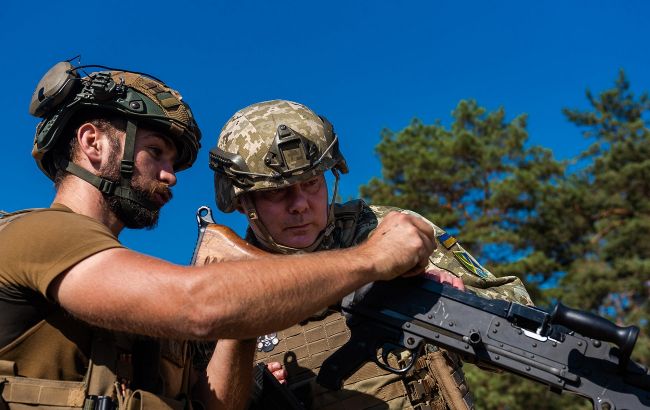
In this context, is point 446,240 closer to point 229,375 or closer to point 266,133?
point 266,133

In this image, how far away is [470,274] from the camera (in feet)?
18.0

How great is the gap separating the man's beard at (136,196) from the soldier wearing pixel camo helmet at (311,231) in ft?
3.61

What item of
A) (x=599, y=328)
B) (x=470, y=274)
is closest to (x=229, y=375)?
(x=470, y=274)

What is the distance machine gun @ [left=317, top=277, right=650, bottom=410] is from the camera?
12.2ft

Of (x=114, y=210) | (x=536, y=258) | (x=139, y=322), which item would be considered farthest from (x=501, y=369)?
(x=536, y=258)

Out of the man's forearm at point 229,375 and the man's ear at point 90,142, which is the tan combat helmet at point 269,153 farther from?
the man's ear at point 90,142

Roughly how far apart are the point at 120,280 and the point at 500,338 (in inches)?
76.4

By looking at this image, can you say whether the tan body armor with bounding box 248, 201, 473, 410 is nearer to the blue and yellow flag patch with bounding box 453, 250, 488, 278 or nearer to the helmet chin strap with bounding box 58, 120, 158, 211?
the blue and yellow flag patch with bounding box 453, 250, 488, 278

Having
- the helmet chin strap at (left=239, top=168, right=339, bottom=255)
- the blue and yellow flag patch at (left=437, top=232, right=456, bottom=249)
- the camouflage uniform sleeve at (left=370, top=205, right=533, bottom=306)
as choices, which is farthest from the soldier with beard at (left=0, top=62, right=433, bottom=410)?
the blue and yellow flag patch at (left=437, top=232, right=456, bottom=249)

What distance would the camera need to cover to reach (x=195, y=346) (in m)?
4.96

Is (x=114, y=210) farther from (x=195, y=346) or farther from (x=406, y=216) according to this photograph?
(x=406, y=216)

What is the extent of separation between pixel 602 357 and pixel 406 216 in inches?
47.0

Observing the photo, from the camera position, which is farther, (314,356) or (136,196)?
(314,356)

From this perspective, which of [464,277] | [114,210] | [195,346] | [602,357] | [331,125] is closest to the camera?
[602,357]
